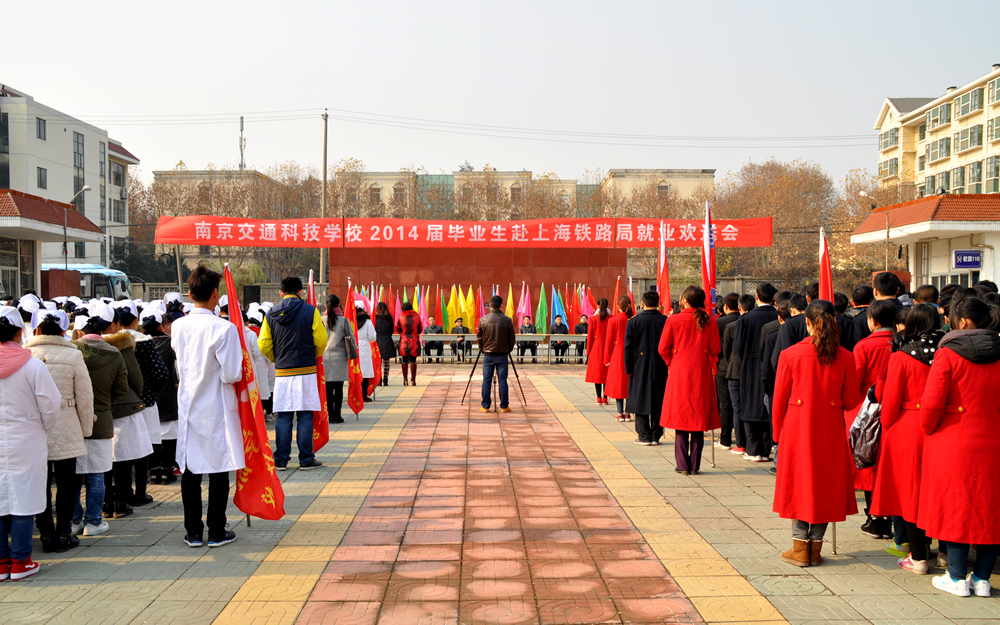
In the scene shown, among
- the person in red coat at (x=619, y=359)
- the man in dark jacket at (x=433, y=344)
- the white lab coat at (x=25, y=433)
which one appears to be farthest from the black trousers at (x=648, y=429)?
the man in dark jacket at (x=433, y=344)

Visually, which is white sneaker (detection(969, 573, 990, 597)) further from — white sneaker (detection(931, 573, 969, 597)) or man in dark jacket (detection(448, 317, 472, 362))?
man in dark jacket (detection(448, 317, 472, 362))

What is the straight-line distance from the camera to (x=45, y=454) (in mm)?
4816

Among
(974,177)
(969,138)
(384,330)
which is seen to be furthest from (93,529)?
(969,138)

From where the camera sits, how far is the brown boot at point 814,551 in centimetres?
483

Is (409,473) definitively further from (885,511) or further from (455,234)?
(455,234)

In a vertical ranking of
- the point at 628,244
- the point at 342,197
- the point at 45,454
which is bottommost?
the point at 45,454

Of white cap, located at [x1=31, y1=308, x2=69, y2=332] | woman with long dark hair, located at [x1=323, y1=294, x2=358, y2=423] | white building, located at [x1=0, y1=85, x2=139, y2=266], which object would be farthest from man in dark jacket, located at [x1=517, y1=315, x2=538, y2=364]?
white building, located at [x1=0, y1=85, x2=139, y2=266]

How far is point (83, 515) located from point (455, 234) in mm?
15843

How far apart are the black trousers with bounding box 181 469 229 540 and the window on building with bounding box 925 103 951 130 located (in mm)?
60039

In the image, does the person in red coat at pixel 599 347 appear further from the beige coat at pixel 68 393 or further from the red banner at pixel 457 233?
the beige coat at pixel 68 393

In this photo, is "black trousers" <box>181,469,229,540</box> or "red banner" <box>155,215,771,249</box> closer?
"black trousers" <box>181,469,229,540</box>

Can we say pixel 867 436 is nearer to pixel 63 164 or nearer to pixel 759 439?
pixel 759 439

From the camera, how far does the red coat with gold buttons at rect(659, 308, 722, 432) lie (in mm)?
7391

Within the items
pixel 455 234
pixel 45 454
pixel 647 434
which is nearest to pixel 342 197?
pixel 455 234
